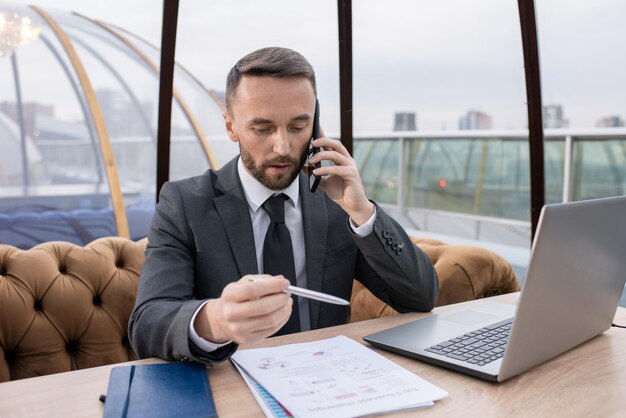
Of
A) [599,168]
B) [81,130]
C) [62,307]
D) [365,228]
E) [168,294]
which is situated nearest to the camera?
[168,294]

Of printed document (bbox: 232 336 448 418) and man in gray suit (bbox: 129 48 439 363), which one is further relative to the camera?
man in gray suit (bbox: 129 48 439 363)

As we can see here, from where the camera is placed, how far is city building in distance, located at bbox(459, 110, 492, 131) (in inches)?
235

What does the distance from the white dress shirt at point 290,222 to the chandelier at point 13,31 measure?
430cm

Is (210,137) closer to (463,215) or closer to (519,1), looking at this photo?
(463,215)

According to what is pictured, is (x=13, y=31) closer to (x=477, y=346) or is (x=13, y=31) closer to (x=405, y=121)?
(x=405, y=121)

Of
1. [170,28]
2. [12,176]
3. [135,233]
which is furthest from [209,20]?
[12,176]

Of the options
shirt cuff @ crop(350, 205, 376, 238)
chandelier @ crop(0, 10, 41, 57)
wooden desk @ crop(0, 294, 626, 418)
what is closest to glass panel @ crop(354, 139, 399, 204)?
chandelier @ crop(0, 10, 41, 57)

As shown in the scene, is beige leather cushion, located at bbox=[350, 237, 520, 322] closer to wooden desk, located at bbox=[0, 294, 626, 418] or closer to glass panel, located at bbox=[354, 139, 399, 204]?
wooden desk, located at bbox=[0, 294, 626, 418]

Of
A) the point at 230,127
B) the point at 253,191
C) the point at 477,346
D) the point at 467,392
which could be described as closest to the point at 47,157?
the point at 230,127

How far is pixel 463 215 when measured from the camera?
6.58m

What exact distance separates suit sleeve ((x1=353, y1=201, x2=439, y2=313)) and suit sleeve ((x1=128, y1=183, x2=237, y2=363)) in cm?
47

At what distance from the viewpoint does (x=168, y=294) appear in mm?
1352

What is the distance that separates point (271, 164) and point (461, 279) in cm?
88

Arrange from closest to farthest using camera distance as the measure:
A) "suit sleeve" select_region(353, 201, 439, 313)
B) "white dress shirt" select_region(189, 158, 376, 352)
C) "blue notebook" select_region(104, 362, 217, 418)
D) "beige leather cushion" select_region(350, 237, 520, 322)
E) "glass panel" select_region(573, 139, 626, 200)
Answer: "blue notebook" select_region(104, 362, 217, 418) < "suit sleeve" select_region(353, 201, 439, 313) < "white dress shirt" select_region(189, 158, 376, 352) < "beige leather cushion" select_region(350, 237, 520, 322) < "glass panel" select_region(573, 139, 626, 200)
